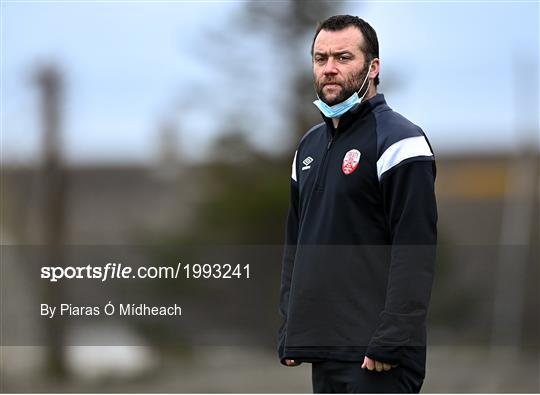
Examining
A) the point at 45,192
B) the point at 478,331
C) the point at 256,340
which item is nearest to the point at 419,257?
the point at 256,340

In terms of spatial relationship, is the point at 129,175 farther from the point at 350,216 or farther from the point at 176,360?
the point at 350,216

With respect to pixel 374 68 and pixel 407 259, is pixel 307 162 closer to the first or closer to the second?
pixel 374 68

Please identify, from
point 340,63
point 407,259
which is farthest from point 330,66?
point 407,259

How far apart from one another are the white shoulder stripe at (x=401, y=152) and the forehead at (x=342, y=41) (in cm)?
34

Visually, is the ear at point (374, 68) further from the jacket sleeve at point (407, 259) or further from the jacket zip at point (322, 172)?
the jacket sleeve at point (407, 259)

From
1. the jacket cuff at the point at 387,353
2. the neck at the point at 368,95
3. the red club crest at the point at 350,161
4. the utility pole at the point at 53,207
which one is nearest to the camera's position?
the jacket cuff at the point at 387,353

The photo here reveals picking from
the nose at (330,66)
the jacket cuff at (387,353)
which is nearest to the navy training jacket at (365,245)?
the jacket cuff at (387,353)

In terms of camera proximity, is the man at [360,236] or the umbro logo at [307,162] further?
the umbro logo at [307,162]

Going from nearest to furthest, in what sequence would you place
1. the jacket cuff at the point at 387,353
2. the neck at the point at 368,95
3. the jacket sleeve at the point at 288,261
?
1. the jacket cuff at the point at 387,353
2. the neck at the point at 368,95
3. the jacket sleeve at the point at 288,261

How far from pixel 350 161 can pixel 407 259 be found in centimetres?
33

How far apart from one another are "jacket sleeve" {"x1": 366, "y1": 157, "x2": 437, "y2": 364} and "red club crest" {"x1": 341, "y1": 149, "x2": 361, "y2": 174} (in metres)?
0.11

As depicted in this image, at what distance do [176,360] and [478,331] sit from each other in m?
2.09

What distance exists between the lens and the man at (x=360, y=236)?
2582mm

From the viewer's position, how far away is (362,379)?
8.71 ft
